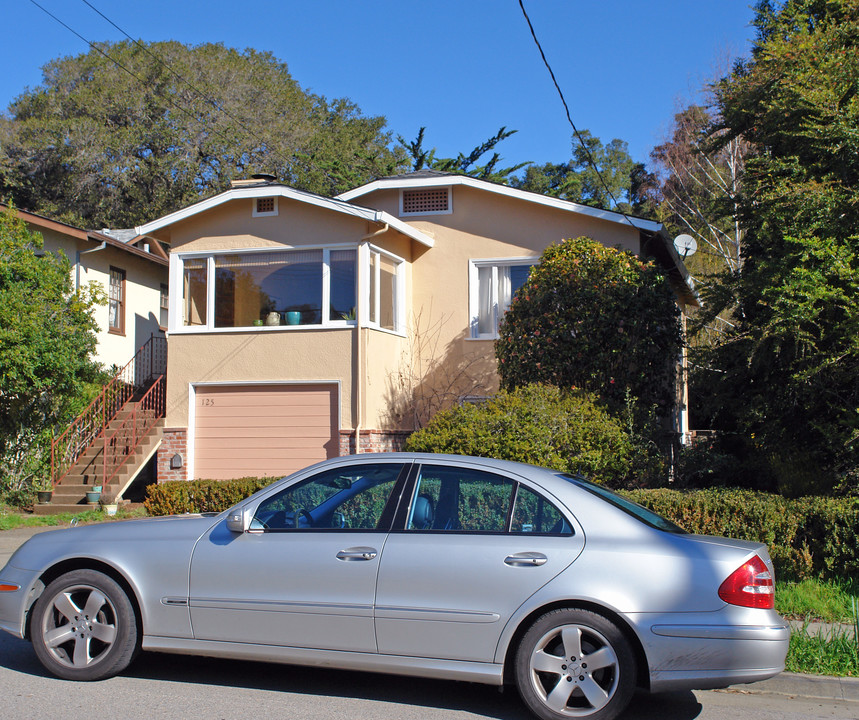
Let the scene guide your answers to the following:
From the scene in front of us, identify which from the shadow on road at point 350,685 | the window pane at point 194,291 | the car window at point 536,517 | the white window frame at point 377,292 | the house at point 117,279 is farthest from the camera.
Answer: the house at point 117,279

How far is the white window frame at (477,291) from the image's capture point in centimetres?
1507

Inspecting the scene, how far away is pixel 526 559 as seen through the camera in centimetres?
470

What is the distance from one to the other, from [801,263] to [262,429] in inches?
350

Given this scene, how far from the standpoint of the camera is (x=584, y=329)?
12273mm

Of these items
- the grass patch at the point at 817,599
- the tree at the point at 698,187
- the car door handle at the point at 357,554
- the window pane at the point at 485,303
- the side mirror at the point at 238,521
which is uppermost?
the tree at the point at 698,187

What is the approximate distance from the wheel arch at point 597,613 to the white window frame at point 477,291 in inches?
413

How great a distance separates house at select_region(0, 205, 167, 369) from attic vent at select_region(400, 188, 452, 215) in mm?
6818

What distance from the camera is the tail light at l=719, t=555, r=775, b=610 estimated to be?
4516mm

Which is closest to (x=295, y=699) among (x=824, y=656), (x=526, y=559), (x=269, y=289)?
(x=526, y=559)

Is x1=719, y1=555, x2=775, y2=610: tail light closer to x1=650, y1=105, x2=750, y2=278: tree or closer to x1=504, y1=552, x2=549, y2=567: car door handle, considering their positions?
x1=504, y1=552, x2=549, y2=567: car door handle

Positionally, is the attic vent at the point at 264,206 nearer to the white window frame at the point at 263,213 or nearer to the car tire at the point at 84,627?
the white window frame at the point at 263,213

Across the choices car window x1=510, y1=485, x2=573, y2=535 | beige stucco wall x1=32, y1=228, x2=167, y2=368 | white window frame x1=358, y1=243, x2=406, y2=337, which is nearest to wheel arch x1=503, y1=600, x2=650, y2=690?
car window x1=510, y1=485, x2=573, y2=535

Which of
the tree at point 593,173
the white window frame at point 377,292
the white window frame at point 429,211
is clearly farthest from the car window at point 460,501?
the tree at point 593,173

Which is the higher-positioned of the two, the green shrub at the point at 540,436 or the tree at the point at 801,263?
the tree at the point at 801,263
